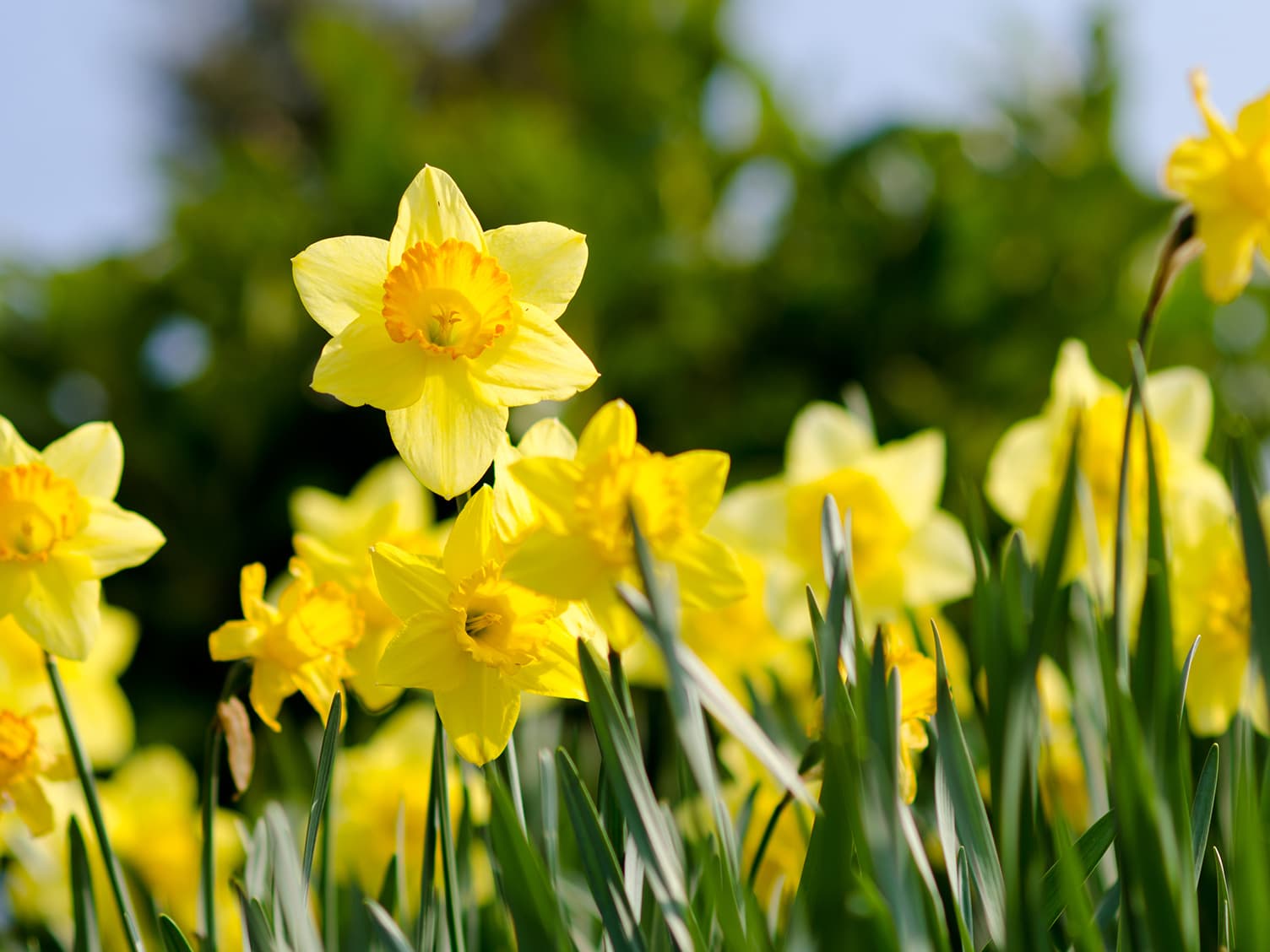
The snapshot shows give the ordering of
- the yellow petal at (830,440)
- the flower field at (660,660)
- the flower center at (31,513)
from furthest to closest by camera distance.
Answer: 1. the yellow petal at (830,440)
2. the flower center at (31,513)
3. the flower field at (660,660)

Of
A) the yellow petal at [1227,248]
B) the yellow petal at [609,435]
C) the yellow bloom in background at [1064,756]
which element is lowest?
the yellow bloom in background at [1064,756]

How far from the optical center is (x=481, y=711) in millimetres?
649

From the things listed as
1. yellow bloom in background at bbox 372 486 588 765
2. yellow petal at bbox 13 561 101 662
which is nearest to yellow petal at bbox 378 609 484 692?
yellow bloom in background at bbox 372 486 588 765

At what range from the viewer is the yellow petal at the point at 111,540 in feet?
2.50

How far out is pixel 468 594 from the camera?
0.64 m

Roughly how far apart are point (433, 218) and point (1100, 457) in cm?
65

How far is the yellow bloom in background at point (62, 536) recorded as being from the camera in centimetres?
72

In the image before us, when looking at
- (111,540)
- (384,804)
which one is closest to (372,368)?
(111,540)

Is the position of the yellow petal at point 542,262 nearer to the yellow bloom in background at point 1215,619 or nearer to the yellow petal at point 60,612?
the yellow petal at point 60,612

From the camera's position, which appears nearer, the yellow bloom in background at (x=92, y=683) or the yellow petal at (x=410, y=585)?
the yellow petal at (x=410, y=585)

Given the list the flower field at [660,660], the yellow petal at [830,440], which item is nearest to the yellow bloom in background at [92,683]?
the flower field at [660,660]

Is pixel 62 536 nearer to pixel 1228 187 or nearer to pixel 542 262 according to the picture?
pixel 542 262

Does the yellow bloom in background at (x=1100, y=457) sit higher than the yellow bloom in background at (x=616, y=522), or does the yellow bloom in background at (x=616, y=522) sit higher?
the yellow bloom in background at (x=1100, y=457)

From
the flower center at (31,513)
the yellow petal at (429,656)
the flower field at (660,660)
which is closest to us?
the flower field at (660,660)
